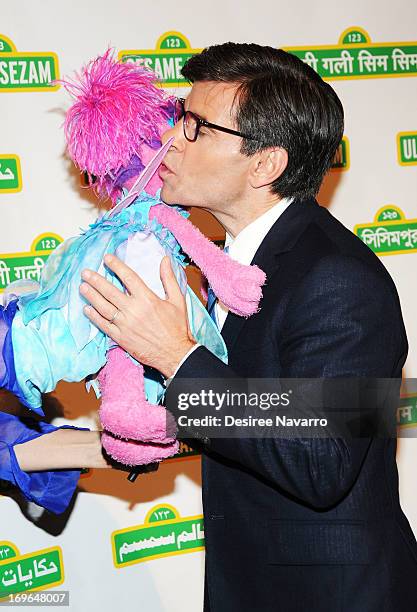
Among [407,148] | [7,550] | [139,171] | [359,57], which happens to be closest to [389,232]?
[407,148]

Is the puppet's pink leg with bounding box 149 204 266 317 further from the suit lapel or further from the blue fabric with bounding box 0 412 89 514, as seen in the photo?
the blue fabric with bounding box 0 412 89 514

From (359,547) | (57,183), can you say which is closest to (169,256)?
(359,547)

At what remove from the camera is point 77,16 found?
203 centimetres

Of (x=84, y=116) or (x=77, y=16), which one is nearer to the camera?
(x=84, y=116)

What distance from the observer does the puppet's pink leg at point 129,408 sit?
1247 millimetres

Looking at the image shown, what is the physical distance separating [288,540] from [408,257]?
1393 mm

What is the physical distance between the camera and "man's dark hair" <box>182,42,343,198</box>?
1.41 metres

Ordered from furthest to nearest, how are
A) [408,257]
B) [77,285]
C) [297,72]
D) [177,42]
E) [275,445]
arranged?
1. [408,257]
2. [177,42]
3. [297,72]
4. [77,285]
5. [275,445]

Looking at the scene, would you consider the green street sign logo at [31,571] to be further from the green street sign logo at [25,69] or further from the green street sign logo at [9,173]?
the green street sign logo at [25,69]

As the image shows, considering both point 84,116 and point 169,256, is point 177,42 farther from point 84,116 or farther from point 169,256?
point 169,256

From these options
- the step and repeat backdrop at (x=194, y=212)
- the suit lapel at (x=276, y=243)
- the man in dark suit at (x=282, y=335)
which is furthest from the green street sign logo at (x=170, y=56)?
the suit lapel at (x=276, y=243)

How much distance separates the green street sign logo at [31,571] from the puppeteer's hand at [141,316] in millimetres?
1191

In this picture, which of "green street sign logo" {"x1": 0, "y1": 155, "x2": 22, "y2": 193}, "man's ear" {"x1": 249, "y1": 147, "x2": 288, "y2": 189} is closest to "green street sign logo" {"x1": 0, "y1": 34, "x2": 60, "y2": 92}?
"green street sign logo" {"x1": 0, "y1": 155, "x2": 22, "y2": 193}

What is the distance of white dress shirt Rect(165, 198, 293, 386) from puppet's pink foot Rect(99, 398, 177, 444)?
0.25 m
